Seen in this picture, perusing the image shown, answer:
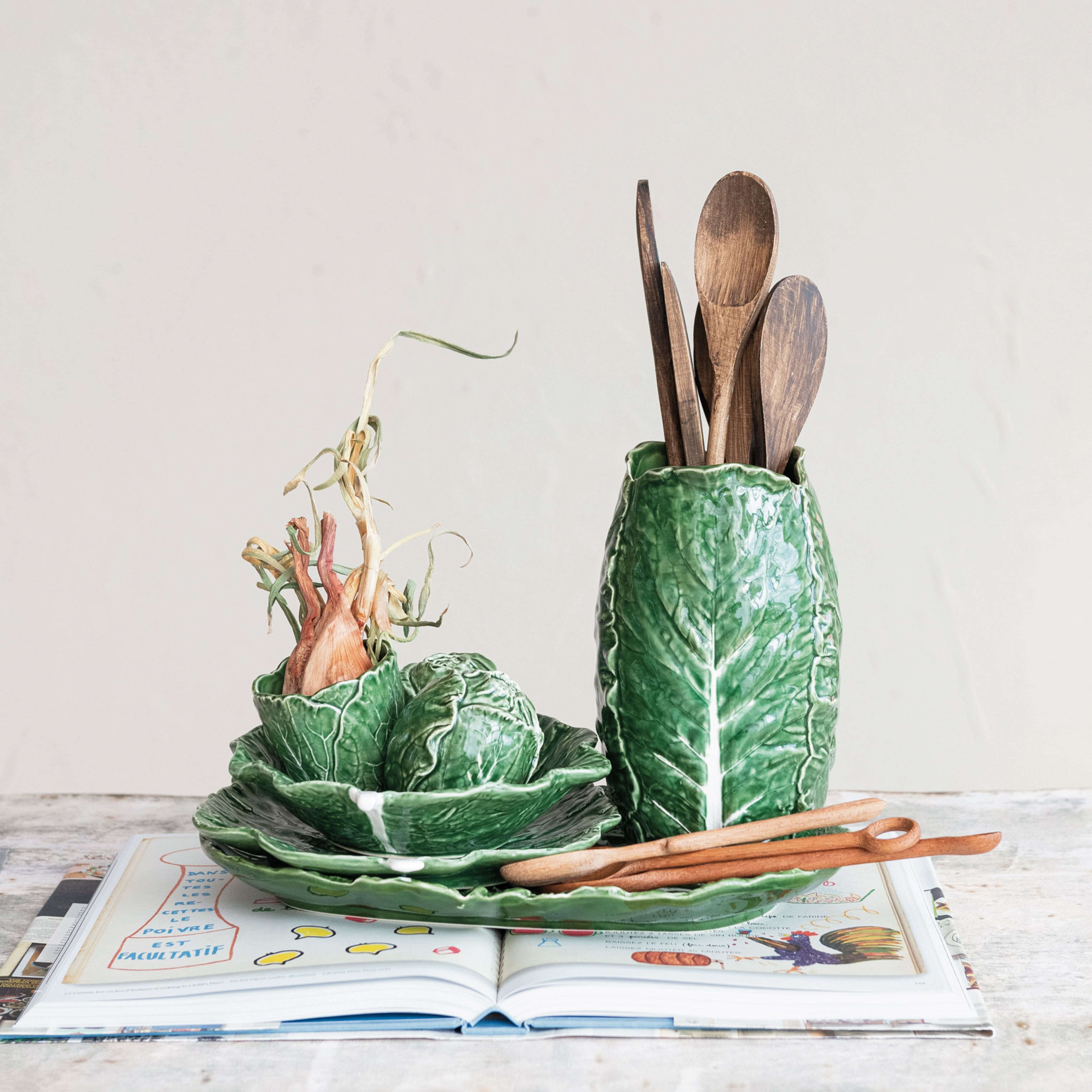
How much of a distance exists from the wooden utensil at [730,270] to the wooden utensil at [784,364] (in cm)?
1

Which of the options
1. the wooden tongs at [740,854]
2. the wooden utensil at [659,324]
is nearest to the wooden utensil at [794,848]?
the wooden tongs at [740,854]

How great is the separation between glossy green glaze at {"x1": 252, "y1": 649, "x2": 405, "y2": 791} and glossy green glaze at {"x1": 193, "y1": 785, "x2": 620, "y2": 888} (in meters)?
0.04

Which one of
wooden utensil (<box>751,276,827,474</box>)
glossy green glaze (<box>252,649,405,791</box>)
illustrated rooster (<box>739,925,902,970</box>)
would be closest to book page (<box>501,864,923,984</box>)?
illustrated rooster (<box>739,925,902,970</box>)

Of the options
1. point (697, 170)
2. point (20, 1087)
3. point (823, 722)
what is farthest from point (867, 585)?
point (20, 1087)

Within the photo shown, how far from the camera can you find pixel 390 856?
1.84ft

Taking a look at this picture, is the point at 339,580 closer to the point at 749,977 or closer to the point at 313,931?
the point at 313,931

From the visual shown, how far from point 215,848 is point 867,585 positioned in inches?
37.4

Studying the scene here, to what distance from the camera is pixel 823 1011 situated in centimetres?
51

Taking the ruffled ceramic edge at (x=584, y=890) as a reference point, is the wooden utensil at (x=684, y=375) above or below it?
above

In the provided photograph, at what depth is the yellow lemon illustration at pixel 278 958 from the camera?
1.76ft

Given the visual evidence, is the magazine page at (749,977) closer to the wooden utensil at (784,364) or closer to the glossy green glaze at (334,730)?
the glossy green glaze at (334,730)

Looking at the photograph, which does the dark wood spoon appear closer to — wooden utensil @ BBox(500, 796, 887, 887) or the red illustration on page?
wooden utensil @ BBox(500, 796, 887, 887)

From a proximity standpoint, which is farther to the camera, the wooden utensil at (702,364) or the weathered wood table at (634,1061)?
the wooden utensil at (702,364)

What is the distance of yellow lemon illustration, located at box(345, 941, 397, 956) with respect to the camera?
0.54m
